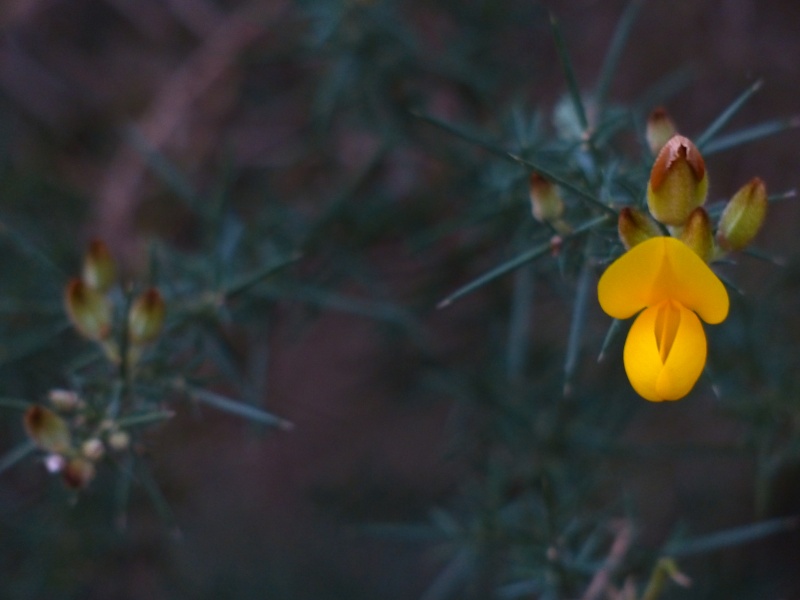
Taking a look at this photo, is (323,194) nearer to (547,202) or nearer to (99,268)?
(99,268)

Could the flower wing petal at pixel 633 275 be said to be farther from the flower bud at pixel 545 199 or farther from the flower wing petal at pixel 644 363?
the flower bud at pixel 545 199

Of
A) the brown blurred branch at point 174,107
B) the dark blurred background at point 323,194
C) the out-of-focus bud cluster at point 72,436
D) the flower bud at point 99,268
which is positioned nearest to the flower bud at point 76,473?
the out-of-focus bud cluster at point 72,436

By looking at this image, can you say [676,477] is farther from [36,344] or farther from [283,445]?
[36,344]

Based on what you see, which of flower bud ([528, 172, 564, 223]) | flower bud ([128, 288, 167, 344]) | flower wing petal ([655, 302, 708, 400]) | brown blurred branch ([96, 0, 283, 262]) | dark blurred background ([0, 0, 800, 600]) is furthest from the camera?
brown blurred branch ([96, 0, 283, 262])

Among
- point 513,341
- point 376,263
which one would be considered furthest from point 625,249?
point 376,263

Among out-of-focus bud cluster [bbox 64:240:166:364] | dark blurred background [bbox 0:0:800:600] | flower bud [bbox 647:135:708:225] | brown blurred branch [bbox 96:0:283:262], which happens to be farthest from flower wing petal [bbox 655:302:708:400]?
brown blurred branch [bbox 96:0:283:262]

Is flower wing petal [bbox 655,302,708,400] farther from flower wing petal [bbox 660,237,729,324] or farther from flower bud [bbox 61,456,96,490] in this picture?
flower bud [bbox 61,456,96,490]
